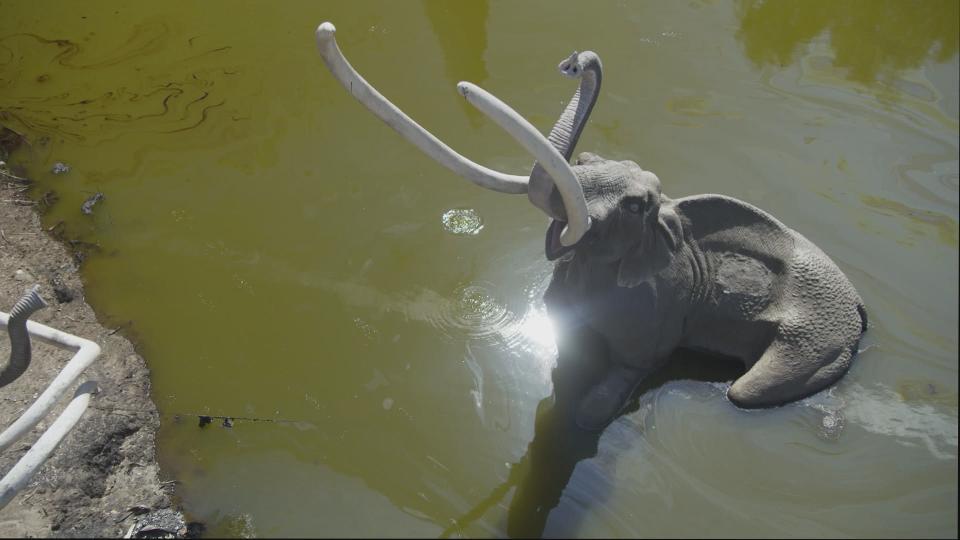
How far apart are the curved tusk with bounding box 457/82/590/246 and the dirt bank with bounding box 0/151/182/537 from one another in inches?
116

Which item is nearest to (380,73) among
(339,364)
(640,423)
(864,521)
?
(339,364)

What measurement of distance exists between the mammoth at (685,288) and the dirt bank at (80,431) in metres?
2.72

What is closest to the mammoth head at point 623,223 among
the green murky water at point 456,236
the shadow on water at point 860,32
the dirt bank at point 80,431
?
the green murky water at point 456,236

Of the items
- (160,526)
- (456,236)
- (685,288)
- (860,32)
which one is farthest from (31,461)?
(860,32)

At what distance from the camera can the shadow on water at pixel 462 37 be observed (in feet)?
23.2

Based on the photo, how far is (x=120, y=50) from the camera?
7473 mm

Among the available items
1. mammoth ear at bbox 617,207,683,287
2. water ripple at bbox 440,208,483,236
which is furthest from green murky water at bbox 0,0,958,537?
mammoth ear at bbox 617,207,683,287

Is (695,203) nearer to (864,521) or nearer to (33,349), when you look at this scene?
(864,521)

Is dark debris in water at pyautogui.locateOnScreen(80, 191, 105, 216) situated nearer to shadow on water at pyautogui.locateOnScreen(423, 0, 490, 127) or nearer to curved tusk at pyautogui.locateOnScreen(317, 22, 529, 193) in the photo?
shadow on water at pyautogui.locateOnScreen(423, 0, 490, 127)

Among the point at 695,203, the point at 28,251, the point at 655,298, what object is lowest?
the point at 28,251

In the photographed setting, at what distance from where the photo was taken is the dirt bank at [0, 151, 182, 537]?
438 cm

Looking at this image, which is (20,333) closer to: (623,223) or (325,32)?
(325,32)

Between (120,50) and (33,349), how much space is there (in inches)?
141

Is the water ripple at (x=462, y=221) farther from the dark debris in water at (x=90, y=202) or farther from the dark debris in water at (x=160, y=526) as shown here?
the dark debris in water at (x=90, y=202)
